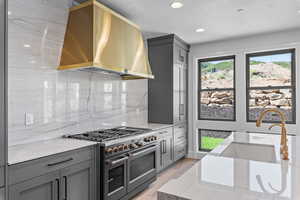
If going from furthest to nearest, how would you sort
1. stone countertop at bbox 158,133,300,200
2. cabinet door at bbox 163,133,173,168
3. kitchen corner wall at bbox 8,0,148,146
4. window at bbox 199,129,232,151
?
window at bbox 199,129,232,151
cabinet door at bbox 163,133,173,168
kitchen corner wall at bbox 8,0,148,146
stone countertop at bbox 158,133,300,200

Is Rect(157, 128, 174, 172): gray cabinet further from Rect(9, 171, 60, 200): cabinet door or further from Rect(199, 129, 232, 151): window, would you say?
Rect(9, 171, 60, 200): cabinet door

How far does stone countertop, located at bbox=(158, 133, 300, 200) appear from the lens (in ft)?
2.82

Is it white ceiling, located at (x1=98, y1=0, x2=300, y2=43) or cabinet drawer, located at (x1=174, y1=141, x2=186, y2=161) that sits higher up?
white ceiling, located at (x1=98, y1=0, x2=300, y2=43)

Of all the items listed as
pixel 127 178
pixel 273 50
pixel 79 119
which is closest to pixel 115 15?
pixel 79 119

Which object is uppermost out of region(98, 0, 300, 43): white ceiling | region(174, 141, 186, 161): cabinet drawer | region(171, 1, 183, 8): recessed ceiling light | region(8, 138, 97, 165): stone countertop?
region(98, 0, 300, 43): white ceiling

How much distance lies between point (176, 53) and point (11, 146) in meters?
3.18

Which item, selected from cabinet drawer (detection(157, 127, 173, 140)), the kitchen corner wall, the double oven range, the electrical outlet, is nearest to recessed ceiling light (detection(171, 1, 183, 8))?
the kitchen corner wall

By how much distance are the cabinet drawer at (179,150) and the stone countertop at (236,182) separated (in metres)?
2.69

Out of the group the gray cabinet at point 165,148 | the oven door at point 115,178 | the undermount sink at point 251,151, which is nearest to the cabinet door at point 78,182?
the oven door at point 115,178

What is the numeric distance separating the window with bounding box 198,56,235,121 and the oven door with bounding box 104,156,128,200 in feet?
8.82

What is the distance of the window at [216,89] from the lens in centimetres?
426

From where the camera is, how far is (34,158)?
5.06 ft

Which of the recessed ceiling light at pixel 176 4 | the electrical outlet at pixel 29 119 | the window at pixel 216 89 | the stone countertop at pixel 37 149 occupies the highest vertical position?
the recessed ceiling light at pixel 176 4

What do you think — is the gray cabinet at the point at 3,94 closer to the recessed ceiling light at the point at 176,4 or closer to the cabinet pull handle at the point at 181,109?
the recessed ceiling light at the point at 176,4
